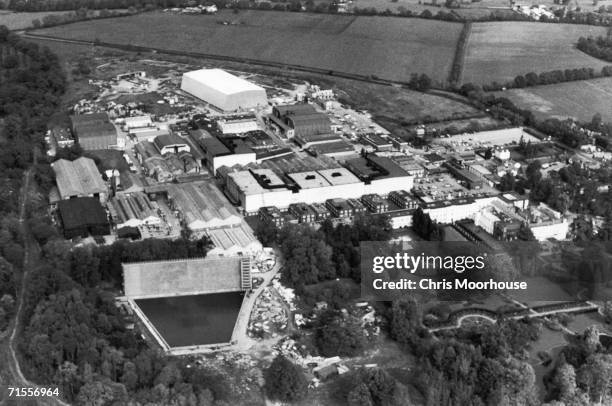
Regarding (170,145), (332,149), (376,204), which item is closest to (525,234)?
(376,204)

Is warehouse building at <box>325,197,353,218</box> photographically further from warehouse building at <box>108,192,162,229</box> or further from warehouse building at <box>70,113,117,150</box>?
warehouse building at <box>70,113,117,150</box>

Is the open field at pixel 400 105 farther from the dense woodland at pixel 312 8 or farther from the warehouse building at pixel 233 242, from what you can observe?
the dense woodland at pixel 312 8

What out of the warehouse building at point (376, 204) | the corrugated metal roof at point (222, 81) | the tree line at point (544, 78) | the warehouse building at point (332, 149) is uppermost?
the tree line at point (544, 78)

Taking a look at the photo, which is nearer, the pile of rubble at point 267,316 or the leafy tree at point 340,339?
the leafy tree at point 340,339

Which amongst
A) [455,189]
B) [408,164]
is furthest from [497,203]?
[408,164]

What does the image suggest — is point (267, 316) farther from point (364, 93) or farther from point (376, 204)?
point (364, 93)

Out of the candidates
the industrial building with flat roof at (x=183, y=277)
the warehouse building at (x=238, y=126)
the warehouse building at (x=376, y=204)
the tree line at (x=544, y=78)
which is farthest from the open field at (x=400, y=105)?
the industrial building with flat roof at (x=183, y=277)
